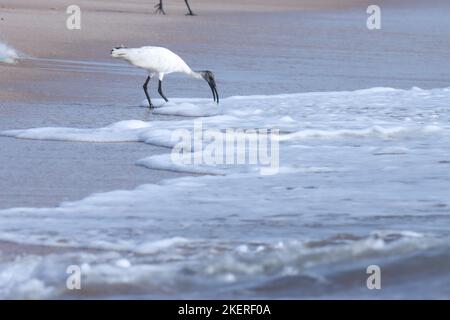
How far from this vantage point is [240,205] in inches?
289

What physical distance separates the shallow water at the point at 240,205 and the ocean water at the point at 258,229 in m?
0.01

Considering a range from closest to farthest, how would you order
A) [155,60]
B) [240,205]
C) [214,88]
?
[240,205]
[214,88]
[155,60]

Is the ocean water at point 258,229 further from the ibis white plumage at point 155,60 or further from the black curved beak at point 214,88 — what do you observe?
the ibis white plumage at point 155,60

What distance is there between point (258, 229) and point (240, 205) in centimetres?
65

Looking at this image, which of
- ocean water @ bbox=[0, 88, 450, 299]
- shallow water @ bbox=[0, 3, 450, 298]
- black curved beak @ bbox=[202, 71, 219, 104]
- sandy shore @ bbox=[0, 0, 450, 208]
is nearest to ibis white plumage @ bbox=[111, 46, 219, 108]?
black curved beak @ bbox=[202, 71, 219, 104]

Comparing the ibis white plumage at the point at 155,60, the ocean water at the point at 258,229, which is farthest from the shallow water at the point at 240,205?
the ibis white plumage at the point at 155,60

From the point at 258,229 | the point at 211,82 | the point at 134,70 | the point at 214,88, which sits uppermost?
the point at 134,70

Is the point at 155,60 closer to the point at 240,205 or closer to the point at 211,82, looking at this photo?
the point at 211,82

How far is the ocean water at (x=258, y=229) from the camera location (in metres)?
5.68

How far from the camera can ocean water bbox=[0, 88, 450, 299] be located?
5684 millimetres

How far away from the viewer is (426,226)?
6.73m

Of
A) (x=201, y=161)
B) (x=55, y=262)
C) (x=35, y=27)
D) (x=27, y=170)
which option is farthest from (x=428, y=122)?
(x=35, y=27)

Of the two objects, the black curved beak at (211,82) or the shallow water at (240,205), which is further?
the black curved beak at (211,82)

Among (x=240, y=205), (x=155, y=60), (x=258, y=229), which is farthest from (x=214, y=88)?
(x=258, y=229)
